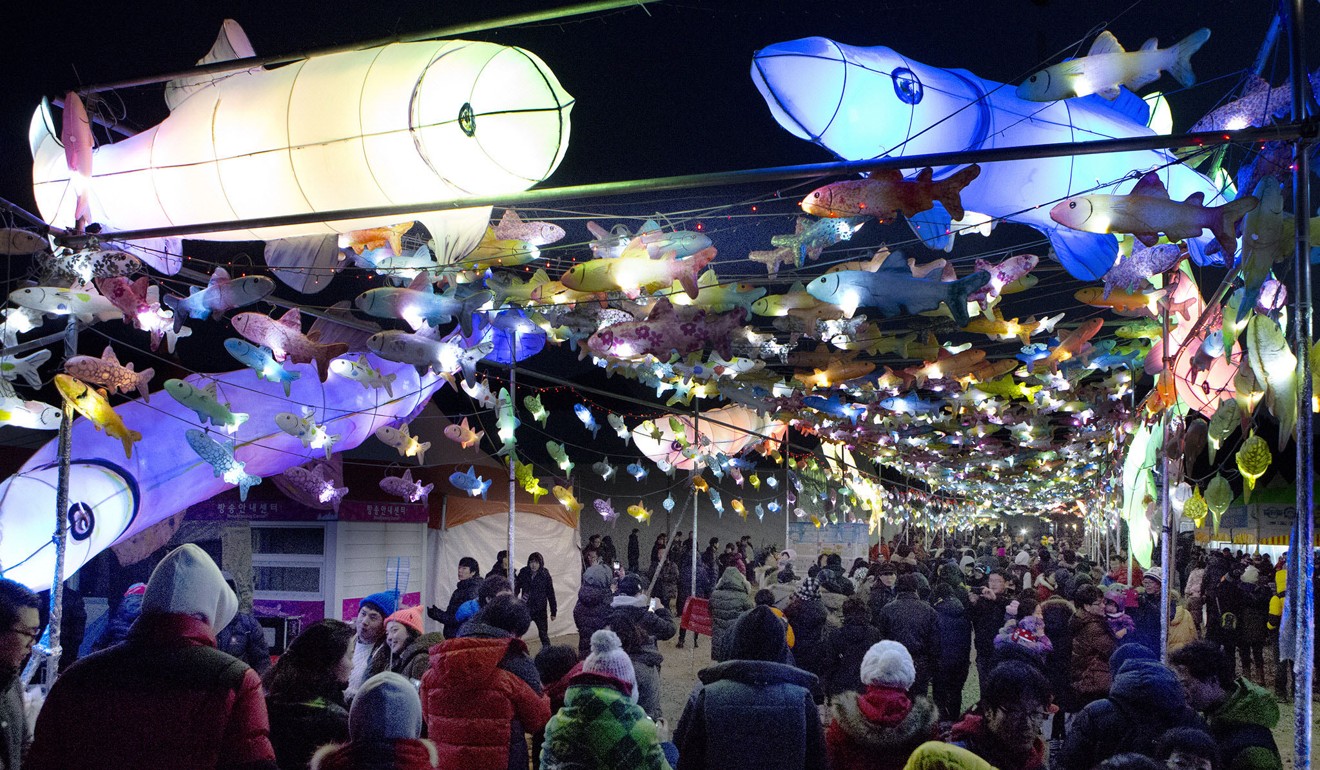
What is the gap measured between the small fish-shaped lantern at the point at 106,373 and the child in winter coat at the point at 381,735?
9.70 feet

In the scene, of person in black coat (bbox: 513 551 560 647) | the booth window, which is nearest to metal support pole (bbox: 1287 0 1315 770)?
person in black coat (bbox: 513 551 560 647)

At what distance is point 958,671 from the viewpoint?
8.13 metres

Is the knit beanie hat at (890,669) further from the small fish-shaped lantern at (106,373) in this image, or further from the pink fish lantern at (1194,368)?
the small fish-shaped lantern at (106,373)

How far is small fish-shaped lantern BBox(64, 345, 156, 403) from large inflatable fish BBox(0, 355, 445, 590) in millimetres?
901

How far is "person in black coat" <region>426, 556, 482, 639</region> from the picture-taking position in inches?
327

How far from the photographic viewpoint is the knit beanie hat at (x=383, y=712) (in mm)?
3348

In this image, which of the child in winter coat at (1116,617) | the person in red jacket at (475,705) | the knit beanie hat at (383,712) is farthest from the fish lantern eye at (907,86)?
the child in winter coat at (1116,617)

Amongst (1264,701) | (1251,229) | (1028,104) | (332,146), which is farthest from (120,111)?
(1264,701)

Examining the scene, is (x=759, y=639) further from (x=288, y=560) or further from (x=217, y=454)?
(x=288, y=560)

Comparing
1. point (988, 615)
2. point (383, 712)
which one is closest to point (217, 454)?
point (383, 712)

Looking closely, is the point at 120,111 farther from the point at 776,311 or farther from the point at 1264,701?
the point at 1264,701

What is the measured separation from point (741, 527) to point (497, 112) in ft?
63.3

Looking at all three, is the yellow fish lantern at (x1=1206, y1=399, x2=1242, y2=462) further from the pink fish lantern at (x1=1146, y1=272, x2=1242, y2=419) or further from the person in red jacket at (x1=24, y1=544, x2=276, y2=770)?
the person in red jacket at (x1=24, y1=544, x2=276, y2=770)

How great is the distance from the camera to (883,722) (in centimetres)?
372
